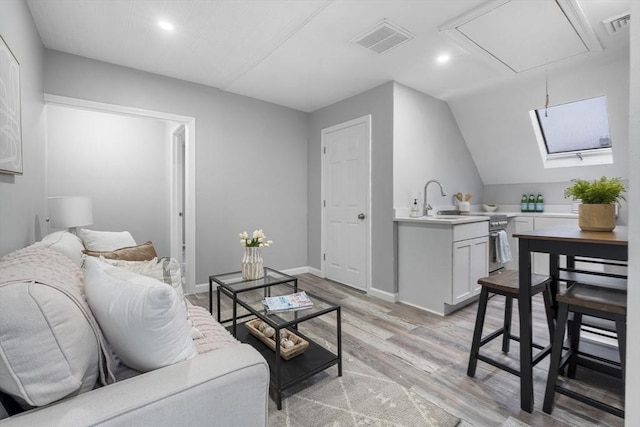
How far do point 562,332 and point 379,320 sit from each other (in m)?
1.51

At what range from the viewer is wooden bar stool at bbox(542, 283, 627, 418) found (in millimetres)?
1402

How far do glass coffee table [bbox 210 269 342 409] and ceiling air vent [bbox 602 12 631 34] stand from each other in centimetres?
297

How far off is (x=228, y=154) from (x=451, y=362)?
3208mm

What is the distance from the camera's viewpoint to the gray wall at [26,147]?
170cm

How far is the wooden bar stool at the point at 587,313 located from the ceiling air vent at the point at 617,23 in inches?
81.9

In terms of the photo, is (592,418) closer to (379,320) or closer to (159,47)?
(379,320)

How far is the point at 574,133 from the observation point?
3.89 m

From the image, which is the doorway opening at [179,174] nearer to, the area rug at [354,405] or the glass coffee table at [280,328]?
the glass coffee table at [280,328]

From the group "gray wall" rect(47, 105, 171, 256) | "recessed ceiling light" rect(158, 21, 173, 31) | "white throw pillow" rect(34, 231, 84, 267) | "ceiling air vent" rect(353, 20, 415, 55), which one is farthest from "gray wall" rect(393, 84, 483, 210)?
"gray wall" rect(47, 105, 171, 256)

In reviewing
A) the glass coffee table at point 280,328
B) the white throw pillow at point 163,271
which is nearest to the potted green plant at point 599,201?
the glass coffee table at point 280,328

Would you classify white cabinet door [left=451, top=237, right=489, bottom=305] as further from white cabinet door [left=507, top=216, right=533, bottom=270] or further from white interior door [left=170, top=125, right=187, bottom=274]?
white interior door [left=170, top=125, right=187, bottom=274]

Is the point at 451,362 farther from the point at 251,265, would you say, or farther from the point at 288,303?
the point at 251,265

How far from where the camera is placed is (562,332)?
155 cm

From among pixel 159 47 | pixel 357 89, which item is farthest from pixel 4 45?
pixel 357 89
